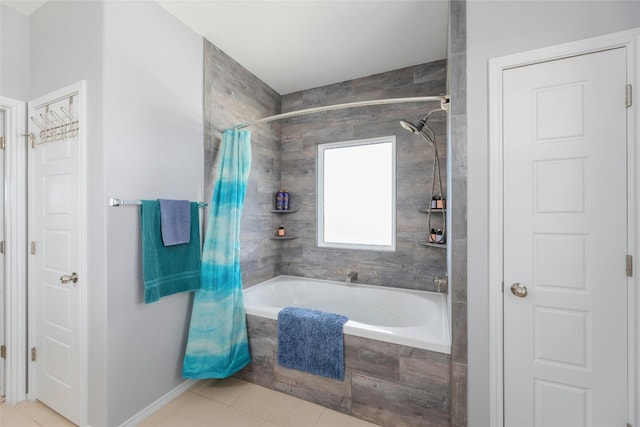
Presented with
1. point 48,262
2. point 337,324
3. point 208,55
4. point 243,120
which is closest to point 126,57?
point 208,55

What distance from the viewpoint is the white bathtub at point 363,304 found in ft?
5.72

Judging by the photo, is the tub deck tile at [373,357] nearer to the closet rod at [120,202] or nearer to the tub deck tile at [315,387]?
the tub deck tile at [315,387]

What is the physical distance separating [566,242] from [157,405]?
8.65ft

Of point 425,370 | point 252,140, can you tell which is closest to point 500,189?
point 425,370

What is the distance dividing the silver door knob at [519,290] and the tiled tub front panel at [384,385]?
0.51 meters

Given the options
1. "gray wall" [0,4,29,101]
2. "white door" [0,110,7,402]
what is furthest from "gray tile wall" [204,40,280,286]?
"white door" [0,110,7,402]

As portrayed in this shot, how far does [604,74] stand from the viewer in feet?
4.06

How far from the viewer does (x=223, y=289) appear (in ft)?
6.68

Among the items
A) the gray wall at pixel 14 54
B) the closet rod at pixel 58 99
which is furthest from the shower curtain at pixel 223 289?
the gray wall at pixel 14 54

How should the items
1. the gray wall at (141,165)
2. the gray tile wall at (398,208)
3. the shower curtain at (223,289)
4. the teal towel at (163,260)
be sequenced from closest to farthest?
the gray tile wall at (398,208) → the gray wall at (141,165) → the teal towel at (163,260) → the shower curtain at (223,289)

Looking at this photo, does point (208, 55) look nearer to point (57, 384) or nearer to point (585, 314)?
point (57, 384)

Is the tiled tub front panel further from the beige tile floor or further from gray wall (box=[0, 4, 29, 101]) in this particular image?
gray wall (box=[0, 4, 29, 101])

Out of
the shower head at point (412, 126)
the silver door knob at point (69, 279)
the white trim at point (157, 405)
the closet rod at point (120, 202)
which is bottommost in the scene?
the white trim at point (157, 405)

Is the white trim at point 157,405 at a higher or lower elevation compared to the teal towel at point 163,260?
lower
